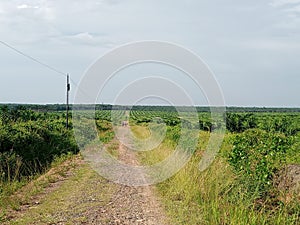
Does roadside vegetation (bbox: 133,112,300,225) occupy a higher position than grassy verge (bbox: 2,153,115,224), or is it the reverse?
roadside vegetation (bbox: 133,112,300,225)

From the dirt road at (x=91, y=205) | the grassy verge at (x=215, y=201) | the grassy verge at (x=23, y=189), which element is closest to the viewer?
the grassy verge at (x=215, y=201)

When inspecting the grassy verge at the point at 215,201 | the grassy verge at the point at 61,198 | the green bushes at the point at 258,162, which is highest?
the green bushes at the point at 258,162

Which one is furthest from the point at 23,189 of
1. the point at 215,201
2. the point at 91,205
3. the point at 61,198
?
the point at 215,201

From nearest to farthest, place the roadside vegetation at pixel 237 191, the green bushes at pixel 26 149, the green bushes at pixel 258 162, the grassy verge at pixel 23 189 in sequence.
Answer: the roadside vegetation at pixel 237 191
the green bushes at pixel 258 162
the grassy verge at pixel 23 189
the green bushes at pixel 26 149

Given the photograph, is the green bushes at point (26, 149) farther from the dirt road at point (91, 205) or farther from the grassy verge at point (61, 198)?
the dirt road at point (91, 205)

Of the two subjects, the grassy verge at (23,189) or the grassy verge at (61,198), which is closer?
the grassy verge at (61,198)

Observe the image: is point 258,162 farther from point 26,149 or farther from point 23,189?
point 26,149

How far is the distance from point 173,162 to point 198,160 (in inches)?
36.3

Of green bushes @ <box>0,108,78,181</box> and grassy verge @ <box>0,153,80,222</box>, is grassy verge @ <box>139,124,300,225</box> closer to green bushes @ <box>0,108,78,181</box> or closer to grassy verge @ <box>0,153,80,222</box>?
grassy verge @ <box>0,153,80,222</box>

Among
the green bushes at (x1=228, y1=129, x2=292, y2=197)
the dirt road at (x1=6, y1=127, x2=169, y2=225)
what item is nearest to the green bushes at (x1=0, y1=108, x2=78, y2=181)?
the dirt road at (x1=6, y1=127, x2=169, y2=225)

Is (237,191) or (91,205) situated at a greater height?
(237,191)

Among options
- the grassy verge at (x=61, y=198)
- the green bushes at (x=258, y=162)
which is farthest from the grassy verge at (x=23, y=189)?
the green bushes at (x=258, y=162)

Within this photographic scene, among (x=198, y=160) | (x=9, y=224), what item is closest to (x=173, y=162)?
(x=198, y=160)

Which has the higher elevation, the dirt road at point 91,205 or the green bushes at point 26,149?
the green bushes at point 26,149
